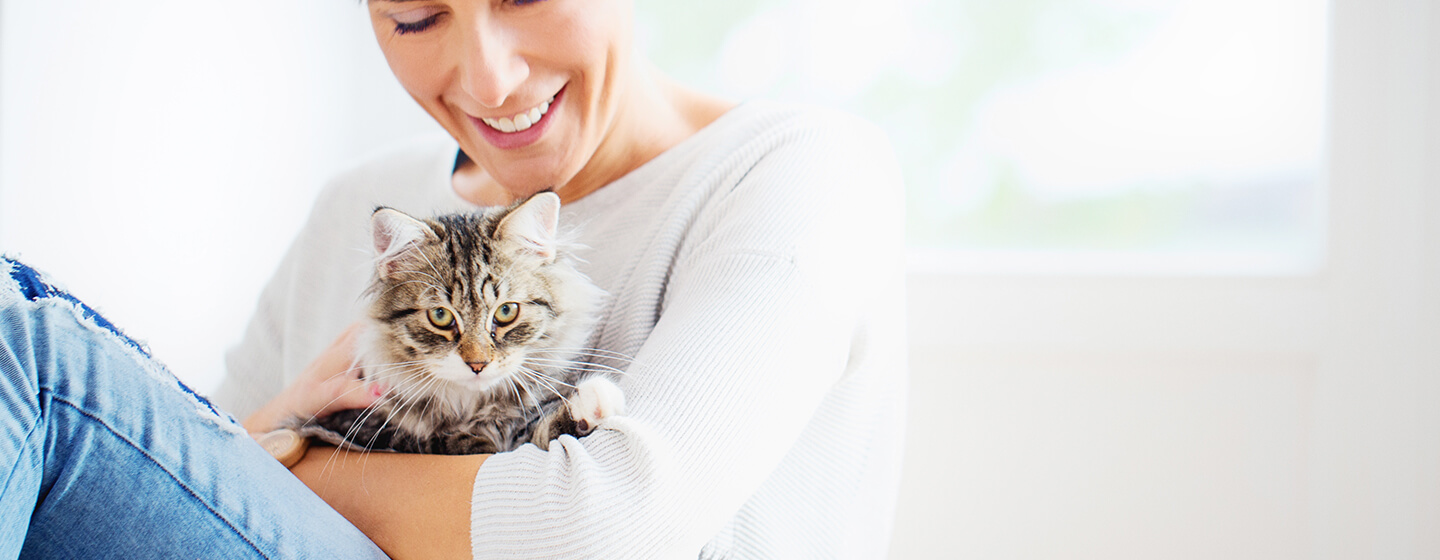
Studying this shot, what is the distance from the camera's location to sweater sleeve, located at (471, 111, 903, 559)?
0.85 m

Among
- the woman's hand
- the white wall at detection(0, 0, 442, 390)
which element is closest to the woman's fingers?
the woman's hand

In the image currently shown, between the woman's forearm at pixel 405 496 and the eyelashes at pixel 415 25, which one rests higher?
the eyelashes at pixel 415 25

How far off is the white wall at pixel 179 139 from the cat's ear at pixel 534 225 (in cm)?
117

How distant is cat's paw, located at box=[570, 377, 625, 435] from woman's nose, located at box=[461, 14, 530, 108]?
471 mm

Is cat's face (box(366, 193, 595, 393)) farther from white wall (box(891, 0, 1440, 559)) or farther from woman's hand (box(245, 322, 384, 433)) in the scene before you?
white wall (box(891, 0, 1440, 559))

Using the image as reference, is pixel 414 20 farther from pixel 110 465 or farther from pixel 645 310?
pixel 110 465

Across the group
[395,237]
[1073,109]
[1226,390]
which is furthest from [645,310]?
[1226,390]

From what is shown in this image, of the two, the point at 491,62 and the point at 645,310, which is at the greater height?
the point at 491,62

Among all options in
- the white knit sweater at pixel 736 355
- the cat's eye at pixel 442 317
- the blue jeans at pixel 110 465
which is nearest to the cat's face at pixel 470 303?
the cat's eye at pixel 442 317

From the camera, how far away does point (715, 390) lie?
2.98ft

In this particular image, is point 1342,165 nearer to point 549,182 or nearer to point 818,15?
point 818,15

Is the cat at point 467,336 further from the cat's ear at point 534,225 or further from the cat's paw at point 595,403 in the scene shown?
the cat's paw at point 595,403

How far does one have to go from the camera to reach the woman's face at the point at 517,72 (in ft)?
3.87

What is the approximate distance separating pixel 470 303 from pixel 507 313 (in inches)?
2.1
